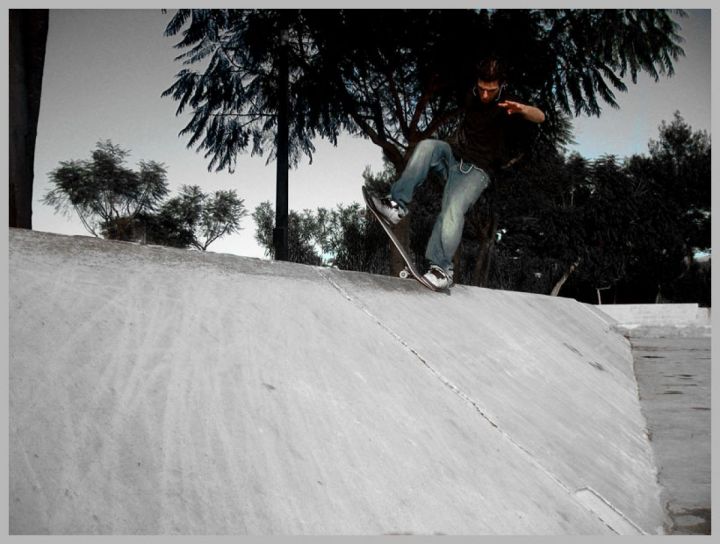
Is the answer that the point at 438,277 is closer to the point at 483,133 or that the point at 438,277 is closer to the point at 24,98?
the point at 483,133

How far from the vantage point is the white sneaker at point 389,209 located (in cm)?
398

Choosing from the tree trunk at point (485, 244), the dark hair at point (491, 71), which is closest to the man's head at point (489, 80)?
the dark hair at point (491, 71)

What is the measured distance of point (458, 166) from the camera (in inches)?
160

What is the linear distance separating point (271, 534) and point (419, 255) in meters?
24.1

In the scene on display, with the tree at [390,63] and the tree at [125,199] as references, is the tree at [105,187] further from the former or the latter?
the tree at [390,63]

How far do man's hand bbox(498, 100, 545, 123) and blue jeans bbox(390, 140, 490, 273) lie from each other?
47 centimetres

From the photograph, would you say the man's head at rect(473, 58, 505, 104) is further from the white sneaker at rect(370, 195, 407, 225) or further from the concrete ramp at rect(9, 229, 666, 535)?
the concrete ramp at rect(9, 229, 666, 535)

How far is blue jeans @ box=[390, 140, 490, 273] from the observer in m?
3.93

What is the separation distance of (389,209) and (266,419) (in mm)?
2691

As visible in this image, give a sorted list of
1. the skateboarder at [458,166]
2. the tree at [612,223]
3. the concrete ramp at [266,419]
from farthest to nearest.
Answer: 1. the tree at [612,223]
2. the skateboarder at [458,166]
3. the concrete ramp at [266,419]

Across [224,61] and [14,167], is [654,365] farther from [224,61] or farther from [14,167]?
[224,61]

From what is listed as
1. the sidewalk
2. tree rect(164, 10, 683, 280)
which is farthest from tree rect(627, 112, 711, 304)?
the sidewalk

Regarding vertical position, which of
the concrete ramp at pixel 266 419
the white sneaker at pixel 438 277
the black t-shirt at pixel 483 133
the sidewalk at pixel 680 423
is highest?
the black t-shirt at pixel 483 133

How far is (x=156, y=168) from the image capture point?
1156 inches
